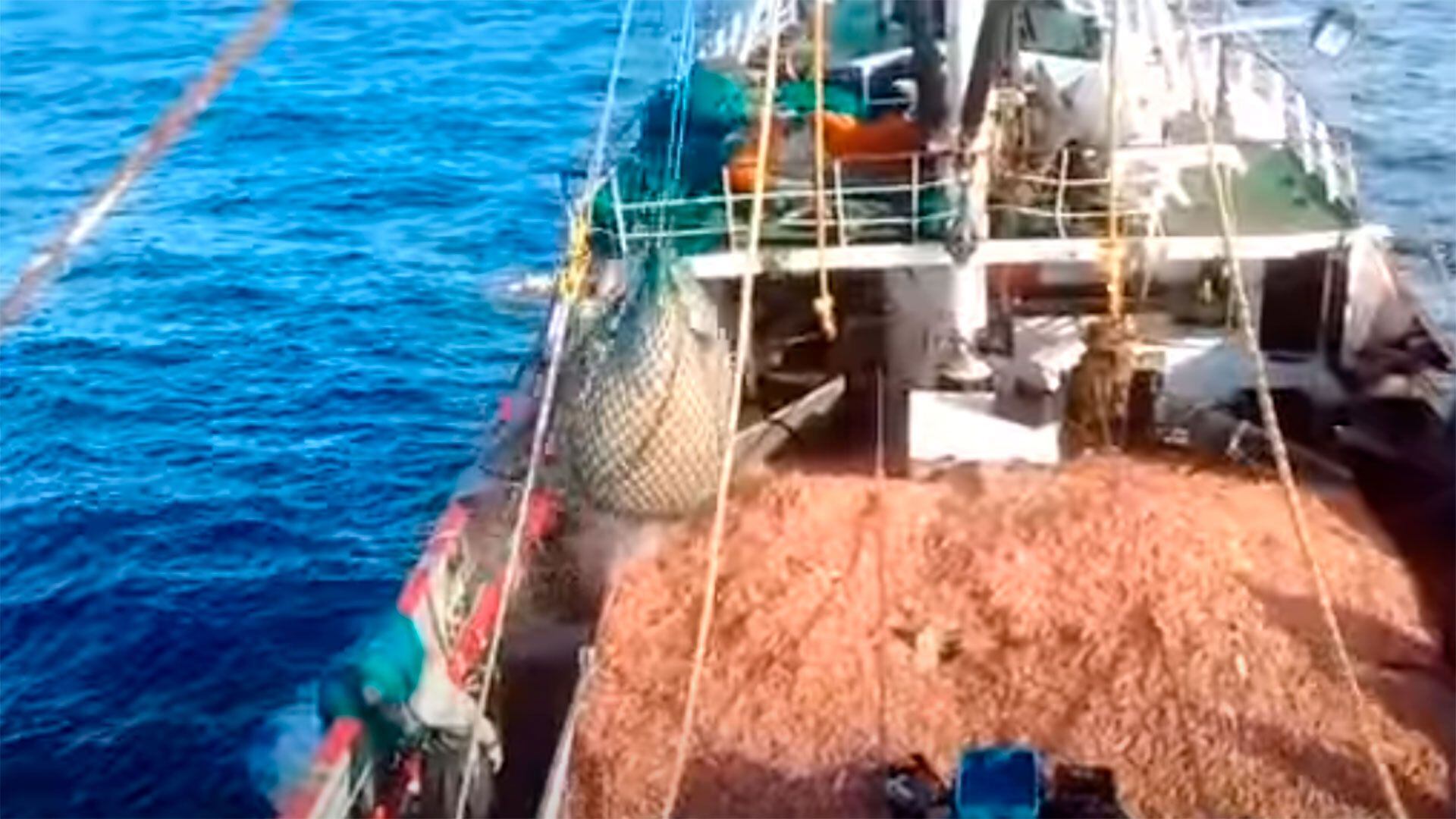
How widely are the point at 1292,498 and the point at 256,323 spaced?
714 inches

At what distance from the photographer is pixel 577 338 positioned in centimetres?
1644

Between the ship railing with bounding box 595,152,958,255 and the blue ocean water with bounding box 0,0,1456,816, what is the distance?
6194 millimetres

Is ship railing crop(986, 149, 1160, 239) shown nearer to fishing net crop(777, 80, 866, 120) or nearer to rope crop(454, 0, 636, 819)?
fishing net crop(777, 80, 866, 120)

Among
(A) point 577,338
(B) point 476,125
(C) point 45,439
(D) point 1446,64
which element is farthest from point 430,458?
(D) point 1446,64

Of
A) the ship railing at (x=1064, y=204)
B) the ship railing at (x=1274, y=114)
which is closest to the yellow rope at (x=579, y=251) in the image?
the ship railing at (x=1064, y=204)

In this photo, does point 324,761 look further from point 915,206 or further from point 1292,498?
point 915,206

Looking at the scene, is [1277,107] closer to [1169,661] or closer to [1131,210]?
[1131,210]

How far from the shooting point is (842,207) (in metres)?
15.4

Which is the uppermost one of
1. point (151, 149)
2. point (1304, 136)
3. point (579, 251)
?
point (151, 149)

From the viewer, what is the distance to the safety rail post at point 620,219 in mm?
15619

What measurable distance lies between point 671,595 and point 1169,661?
10.1 ft

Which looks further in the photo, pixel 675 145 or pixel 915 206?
pixel 675 145

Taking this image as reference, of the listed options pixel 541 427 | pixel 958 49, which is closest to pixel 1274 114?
pixel 958 49

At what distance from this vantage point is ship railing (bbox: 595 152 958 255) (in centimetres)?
1526
